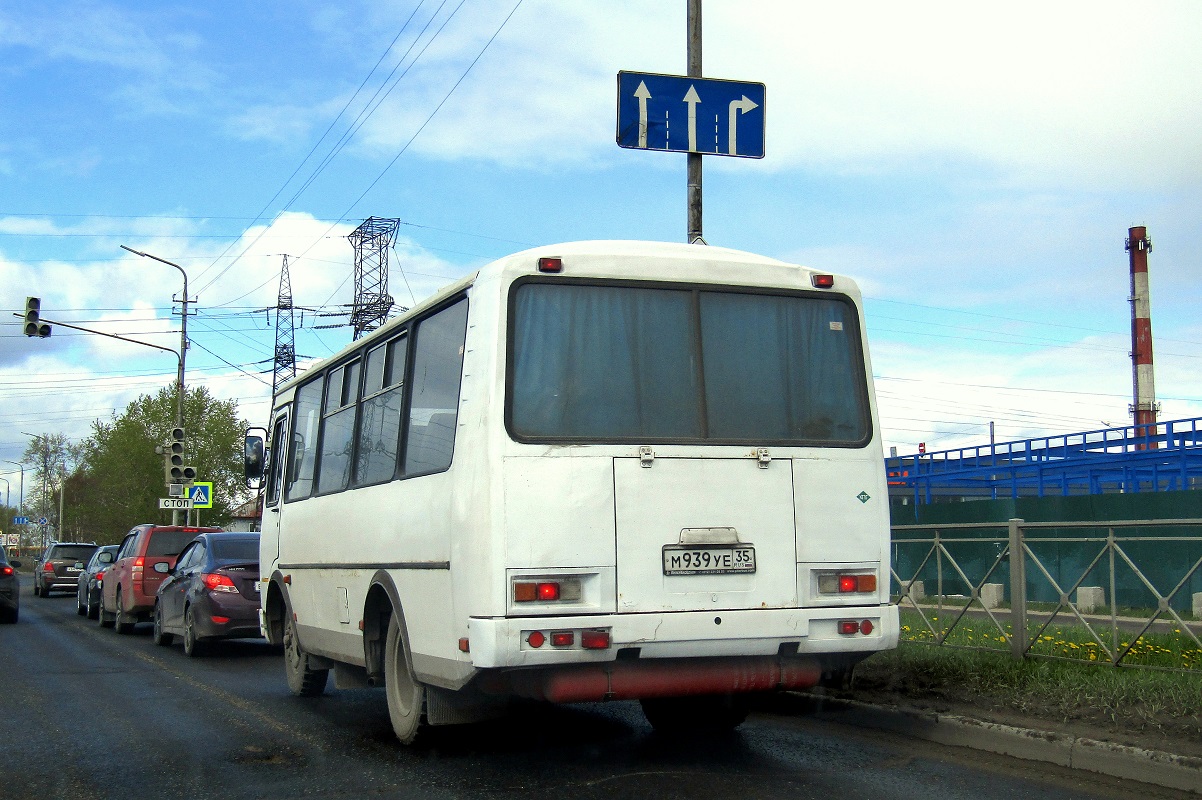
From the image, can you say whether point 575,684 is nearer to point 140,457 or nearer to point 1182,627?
point 1182,627

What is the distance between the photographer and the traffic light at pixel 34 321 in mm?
31281

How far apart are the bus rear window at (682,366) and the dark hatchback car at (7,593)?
19.1 meters

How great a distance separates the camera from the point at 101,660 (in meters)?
15.2

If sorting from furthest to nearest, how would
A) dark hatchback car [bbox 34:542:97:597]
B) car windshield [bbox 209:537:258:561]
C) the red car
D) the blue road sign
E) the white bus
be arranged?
dark hatchback car [bbox 34:542:97:597], the red car, car windshield [bbox 209:537:258:561], the blue road sign, the white bus

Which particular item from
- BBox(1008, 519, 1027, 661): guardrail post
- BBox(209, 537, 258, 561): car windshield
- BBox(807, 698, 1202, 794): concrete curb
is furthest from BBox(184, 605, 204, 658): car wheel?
BBox(1008, 519, 1027, 661): guardrail post

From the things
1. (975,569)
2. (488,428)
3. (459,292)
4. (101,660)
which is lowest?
(101,660)

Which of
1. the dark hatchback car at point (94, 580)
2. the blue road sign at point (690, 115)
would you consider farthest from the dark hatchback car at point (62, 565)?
the blue road sign at point (690, 115)

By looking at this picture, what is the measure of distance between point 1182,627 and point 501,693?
5022mm

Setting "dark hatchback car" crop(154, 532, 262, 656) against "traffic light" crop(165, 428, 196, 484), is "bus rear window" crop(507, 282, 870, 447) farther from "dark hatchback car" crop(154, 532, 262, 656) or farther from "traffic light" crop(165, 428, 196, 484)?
"traffic light" crop(165, 428, 196, 484)

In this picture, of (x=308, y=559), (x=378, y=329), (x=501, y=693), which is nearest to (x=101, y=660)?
(x=308, y=559)

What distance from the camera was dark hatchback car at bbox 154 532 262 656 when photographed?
15438 millimetres

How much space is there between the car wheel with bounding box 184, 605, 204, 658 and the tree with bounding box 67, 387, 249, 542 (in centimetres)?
5904

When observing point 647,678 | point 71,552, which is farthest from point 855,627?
point 71,552

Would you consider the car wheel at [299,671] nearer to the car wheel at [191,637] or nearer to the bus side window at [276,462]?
the bus side window at [276,462]
